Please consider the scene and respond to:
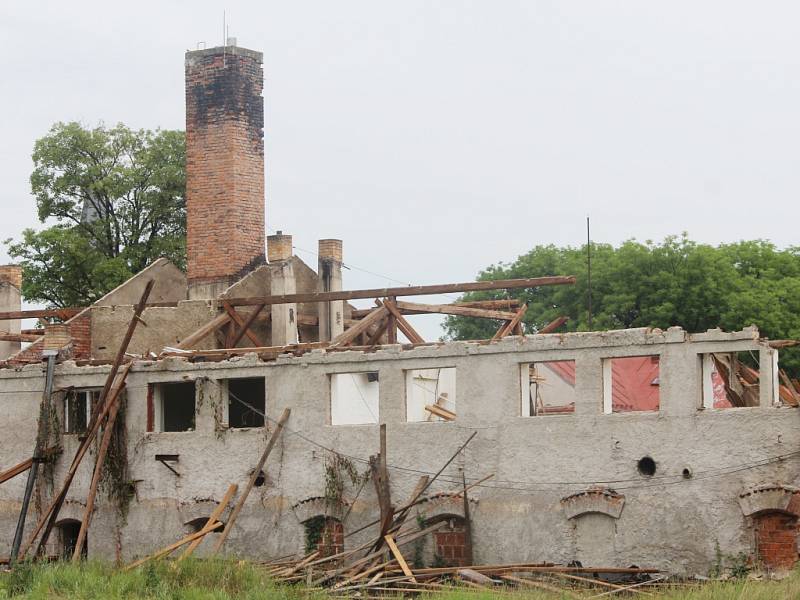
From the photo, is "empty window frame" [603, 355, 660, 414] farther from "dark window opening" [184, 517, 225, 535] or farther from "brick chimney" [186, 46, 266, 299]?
"dark window opening" [184, 517, 225, 535]

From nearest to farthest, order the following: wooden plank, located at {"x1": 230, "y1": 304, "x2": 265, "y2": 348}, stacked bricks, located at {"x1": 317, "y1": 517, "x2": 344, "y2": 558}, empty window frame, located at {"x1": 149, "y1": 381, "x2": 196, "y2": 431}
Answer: stacked bricks, located at {"x1": 317, "y1": 517, "x2": 344, "y2": 558} → empty window frame, located at {"x1": 149, "y1": 381, "x2": 196, "y2": 431} → wooden plank, located at {"x1": 230, "y1": 304, "x2": 265, "y2": 348}

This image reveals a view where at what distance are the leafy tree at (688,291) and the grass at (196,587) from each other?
2500 cm

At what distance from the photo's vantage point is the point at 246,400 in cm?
3112

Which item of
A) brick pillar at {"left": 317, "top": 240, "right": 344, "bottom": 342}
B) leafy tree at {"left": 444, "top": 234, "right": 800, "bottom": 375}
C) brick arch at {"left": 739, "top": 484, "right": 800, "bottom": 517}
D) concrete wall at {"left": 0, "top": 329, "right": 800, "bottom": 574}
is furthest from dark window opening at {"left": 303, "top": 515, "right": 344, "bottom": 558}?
leafy tree at {"left": 444, "top": 234, "right": 800, "bottom": 375}

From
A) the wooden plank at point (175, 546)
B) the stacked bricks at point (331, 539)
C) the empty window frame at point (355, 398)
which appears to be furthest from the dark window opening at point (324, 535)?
the empty window frame at point (355, 398)

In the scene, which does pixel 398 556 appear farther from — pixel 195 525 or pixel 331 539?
pixel 195 525

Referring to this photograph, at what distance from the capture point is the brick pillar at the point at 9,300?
1448 inches

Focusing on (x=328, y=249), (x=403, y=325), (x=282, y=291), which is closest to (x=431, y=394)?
(x=403, y=325)

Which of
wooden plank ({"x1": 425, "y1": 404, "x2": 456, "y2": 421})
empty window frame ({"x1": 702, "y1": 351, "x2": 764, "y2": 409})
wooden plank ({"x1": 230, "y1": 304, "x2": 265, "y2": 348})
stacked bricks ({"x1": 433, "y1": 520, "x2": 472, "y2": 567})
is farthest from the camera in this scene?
wooden plank ({"x1": 230, "y1": 304, "x2": 265, "y2": 348})

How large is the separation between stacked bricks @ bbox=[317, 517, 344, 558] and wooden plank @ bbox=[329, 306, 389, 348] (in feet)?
10.5

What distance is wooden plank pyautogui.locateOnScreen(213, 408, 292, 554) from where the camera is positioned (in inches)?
1066

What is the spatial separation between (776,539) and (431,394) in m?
9.15

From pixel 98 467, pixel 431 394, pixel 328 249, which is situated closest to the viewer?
pixel 98 467

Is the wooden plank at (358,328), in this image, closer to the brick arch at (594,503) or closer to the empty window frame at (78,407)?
the empty window frame at (78,407)
